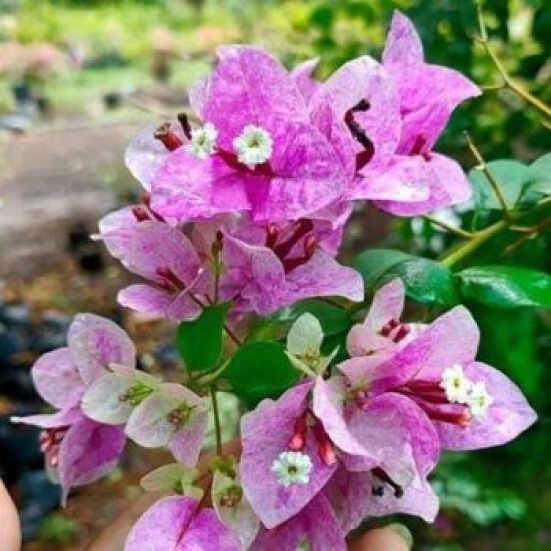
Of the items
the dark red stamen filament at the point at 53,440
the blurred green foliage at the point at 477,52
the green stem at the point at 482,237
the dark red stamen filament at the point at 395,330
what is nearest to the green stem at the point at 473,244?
the green stem at the point at 482,237

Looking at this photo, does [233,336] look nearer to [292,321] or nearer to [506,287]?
[292,321]

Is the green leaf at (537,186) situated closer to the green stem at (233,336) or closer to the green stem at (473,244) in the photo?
the green stem at (473,244)

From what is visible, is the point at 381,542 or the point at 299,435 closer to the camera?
the point at 299,435

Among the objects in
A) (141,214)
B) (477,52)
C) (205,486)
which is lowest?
(477,52)

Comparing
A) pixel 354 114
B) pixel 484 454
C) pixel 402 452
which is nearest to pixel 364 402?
pixel 402 452

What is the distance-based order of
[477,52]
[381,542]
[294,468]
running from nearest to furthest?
[294,468], [381,542], [477,52]

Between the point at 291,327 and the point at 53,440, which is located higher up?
the point at 291,327

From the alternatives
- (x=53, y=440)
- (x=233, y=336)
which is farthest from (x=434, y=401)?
(x=53, y=440)
